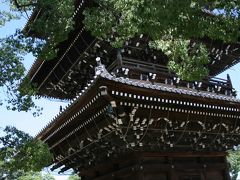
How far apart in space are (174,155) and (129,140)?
2015 millimetres

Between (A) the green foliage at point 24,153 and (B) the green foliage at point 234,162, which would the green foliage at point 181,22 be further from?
(B) the green foliage at point 234,162

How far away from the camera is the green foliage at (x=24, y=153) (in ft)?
29.3

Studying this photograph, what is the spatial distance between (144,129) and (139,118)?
620mm

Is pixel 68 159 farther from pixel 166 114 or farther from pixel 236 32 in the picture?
pixel 236 32

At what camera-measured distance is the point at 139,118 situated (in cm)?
971

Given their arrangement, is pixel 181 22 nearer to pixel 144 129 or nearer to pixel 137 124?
pixel 137 124

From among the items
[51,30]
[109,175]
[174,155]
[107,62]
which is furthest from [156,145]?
[51,30]

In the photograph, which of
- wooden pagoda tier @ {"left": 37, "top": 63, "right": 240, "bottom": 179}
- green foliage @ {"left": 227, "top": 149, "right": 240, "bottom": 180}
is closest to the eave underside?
wooden pagoda tier @ {"left": 37, "top": 63, "right": 240, "bottom": 179}

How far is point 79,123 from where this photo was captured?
10.8m

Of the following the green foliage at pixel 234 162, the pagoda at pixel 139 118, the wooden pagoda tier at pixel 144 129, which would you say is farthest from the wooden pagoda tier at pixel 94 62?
the green foliage at pixel 234 162

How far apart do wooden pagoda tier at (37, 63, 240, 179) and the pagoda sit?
3 centimetres

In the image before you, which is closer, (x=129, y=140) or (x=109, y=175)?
(x=129, y=140)

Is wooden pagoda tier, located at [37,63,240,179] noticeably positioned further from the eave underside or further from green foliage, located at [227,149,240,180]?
green foliage, located at [227,149,240,180]

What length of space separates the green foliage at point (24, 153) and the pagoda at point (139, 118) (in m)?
1.61
